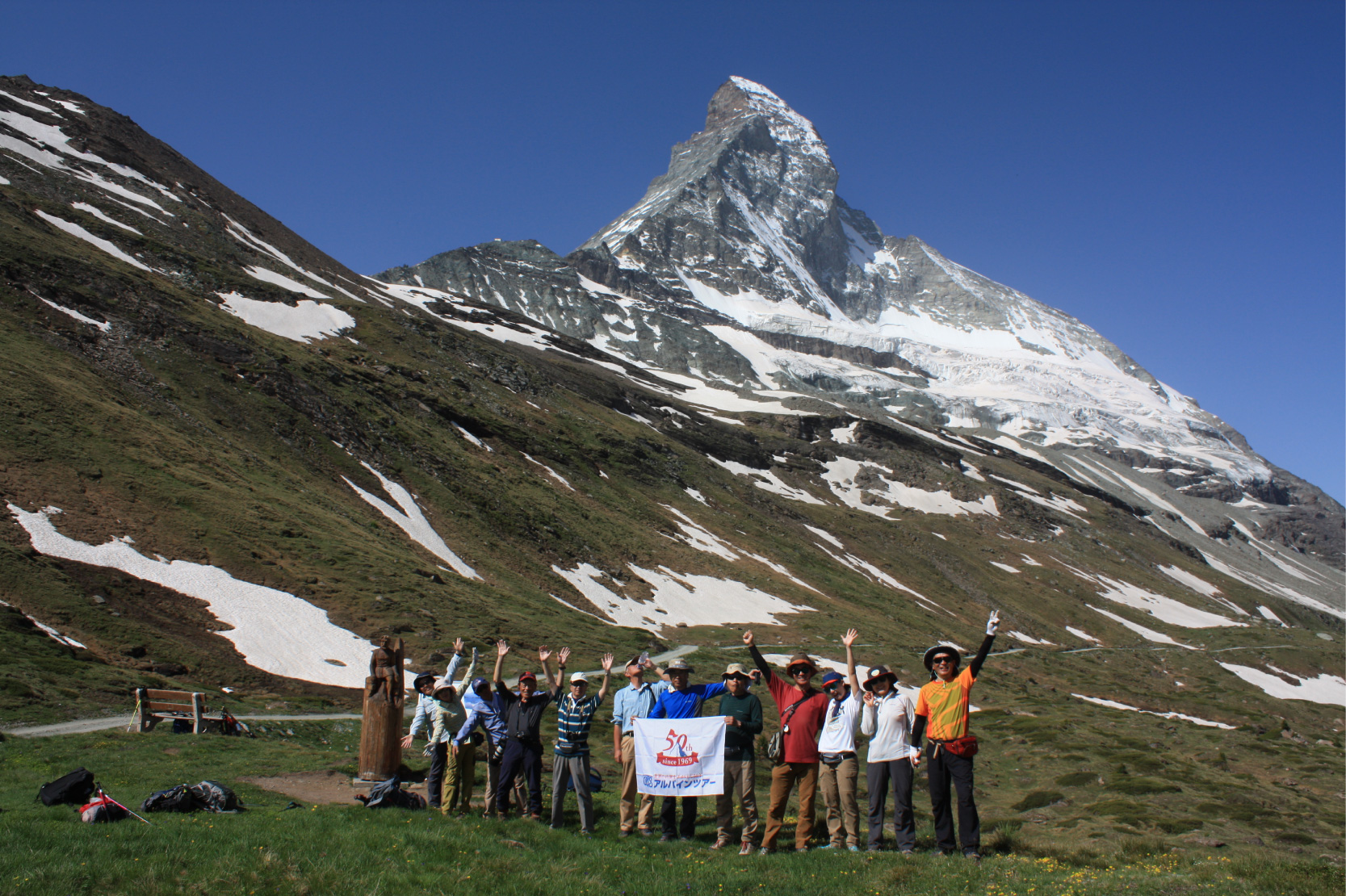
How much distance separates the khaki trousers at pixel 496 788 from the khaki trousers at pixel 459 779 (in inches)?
13.3

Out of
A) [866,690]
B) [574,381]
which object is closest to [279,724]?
[866,690]

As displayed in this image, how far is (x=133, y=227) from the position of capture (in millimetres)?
84438

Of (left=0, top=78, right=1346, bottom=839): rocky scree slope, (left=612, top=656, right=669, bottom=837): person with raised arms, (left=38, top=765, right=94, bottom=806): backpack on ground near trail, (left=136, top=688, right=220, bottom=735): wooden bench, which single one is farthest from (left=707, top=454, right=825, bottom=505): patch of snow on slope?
(left=38, top=765, right=94, bottom=806): backpack on ground near trail

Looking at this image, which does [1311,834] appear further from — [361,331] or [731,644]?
[361,331]

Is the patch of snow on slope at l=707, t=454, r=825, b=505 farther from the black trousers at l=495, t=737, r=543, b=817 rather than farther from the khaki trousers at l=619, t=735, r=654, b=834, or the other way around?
the black trousers at l=495, t=737, r=543, b=817

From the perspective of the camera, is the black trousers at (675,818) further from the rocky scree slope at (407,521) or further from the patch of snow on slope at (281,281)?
the patch of snow on slope at (281,281)

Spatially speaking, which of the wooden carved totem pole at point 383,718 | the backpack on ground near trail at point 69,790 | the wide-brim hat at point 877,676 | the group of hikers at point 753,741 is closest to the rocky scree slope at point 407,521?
the backpack on ground near trail at point 69,790

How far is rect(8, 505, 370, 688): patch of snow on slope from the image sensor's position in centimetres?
2791

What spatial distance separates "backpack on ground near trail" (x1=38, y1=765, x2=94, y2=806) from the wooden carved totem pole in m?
3.82

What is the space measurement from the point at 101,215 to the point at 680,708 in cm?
9734

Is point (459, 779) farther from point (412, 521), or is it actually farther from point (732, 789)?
point (412, 521)

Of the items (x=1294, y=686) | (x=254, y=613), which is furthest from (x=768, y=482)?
(x=254, y=613)

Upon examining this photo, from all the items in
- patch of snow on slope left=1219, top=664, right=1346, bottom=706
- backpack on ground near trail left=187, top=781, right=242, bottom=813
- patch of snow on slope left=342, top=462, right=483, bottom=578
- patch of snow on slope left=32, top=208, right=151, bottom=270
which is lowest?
patch of snow on slope left=1219, top=664, right=1346, bottom=706

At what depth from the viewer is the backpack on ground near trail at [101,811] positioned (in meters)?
10.4
